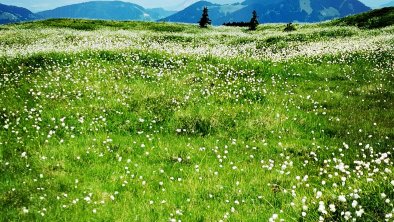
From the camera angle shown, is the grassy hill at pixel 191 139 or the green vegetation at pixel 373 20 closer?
the grassy hill at pixel 191 139

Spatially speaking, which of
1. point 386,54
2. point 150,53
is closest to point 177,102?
point 150,53

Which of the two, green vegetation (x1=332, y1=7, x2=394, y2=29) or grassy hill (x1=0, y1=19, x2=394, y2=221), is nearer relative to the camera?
grassy hill (x1=0, y1=19, x2=394, y2=221)

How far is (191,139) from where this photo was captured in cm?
1108

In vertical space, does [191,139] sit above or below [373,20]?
below

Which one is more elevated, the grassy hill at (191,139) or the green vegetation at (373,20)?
the green vegetation at (373,20)

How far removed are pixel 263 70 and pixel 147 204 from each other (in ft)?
41.0

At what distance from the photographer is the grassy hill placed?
730 centimetres

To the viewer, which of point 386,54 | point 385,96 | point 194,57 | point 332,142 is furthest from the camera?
point 386,54

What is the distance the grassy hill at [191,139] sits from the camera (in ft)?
24.0

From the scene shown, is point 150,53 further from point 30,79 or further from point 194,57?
point 30,79

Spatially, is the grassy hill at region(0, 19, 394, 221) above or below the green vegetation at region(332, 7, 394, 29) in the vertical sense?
below

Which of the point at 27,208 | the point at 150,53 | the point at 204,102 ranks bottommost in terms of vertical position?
the point at 27,208

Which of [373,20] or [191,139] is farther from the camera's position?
[373,20]

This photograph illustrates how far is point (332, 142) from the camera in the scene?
10.7 metres
